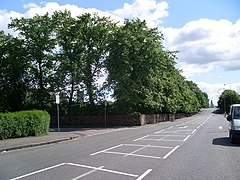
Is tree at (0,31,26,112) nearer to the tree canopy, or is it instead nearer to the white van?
the tree canopy

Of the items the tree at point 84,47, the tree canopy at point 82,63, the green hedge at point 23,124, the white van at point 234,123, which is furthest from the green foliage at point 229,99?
the white van at point 234,123

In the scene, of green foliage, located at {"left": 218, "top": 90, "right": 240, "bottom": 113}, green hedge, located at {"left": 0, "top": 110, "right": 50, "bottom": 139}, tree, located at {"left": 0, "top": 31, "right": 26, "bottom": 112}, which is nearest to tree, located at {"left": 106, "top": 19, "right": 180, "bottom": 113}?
tree, located at {"left": 0, "top": 31, "right": 26, "bottom": 112}

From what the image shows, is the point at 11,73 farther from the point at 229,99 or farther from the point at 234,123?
the point at 229,99

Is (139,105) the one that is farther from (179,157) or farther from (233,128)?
(179,157)

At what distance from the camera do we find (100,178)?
9.42 m

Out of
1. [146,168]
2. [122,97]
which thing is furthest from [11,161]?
[122,97]

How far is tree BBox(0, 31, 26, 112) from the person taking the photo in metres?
48.9

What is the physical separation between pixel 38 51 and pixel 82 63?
599 cm

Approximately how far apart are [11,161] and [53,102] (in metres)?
37.4

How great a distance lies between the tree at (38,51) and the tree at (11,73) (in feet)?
3.31

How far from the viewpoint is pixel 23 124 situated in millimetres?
25703

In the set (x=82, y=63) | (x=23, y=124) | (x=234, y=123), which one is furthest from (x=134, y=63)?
(x=234, y=123)

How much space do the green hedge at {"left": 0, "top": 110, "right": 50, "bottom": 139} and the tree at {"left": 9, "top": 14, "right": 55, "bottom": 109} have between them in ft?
67.9

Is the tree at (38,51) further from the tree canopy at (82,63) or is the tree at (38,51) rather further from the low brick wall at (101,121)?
the low brick wall at (101,121)
